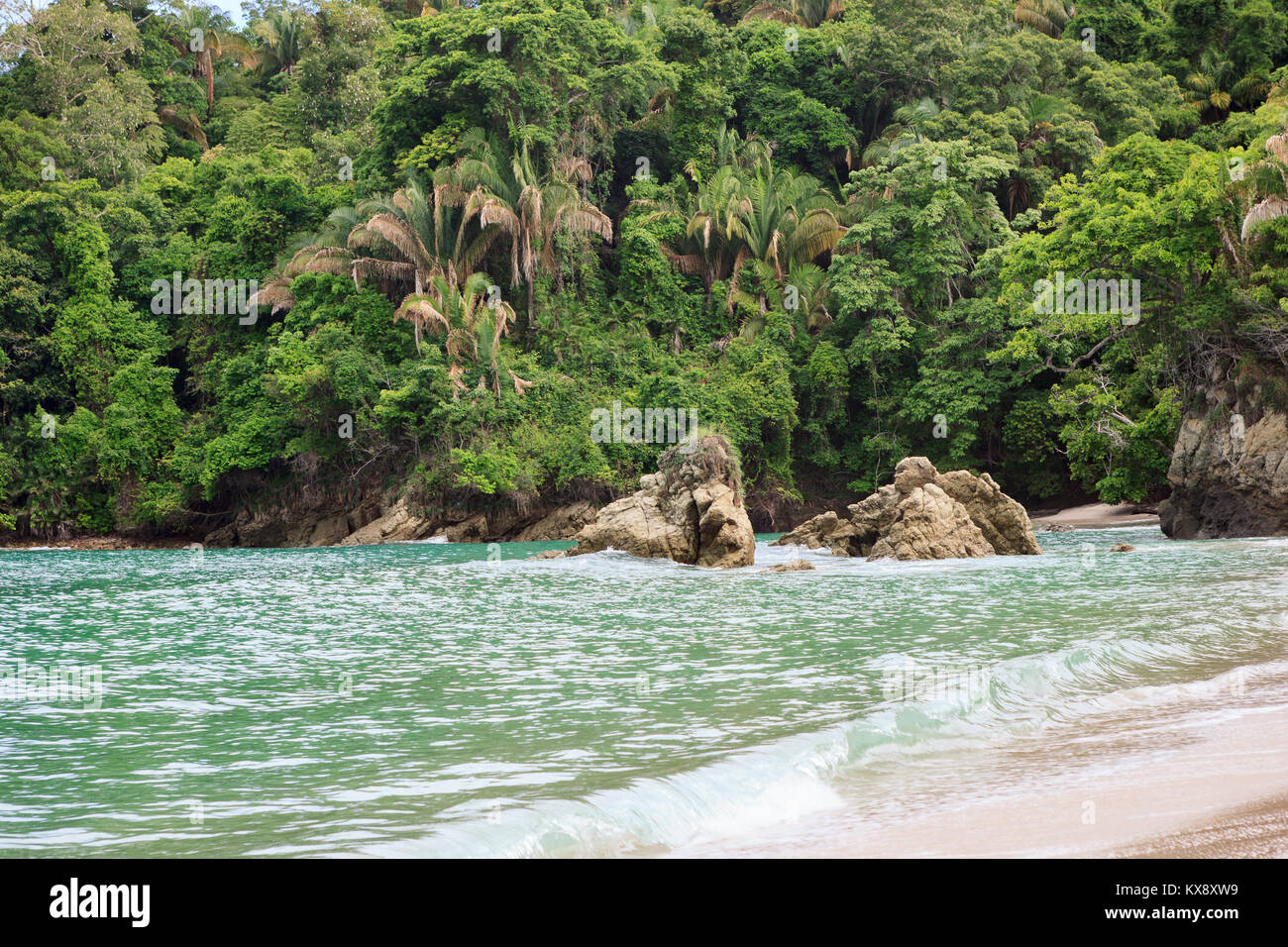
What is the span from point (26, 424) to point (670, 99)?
89.1ft

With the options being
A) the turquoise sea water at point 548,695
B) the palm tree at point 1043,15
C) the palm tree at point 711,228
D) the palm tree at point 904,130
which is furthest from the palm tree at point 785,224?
the turquoise sea water at point 548,695

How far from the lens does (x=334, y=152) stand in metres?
43.9

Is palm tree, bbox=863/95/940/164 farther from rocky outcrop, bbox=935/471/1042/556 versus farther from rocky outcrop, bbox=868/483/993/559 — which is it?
rocky outcrop, bbox=868/483/993/559

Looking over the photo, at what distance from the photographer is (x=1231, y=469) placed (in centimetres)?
2423

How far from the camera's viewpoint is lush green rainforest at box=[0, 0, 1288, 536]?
36.3 metres

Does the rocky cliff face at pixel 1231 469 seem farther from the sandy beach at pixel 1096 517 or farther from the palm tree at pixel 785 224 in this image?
the palm tree at pixel 785 224

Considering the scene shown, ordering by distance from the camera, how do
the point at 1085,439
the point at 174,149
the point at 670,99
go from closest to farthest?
the point at 1085,439 < the point at 670,99 < the point at 174,149

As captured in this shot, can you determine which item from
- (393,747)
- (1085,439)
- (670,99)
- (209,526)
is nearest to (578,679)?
(393,747)

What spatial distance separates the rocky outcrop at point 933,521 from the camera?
884 inches

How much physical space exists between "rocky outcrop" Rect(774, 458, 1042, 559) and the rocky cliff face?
4.83 metres

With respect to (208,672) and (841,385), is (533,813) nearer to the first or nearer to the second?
(208,672)

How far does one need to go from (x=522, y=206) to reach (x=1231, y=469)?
23.7 meters

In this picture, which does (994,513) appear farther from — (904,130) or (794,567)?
(904,130)

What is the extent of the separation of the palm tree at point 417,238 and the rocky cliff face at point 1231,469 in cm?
2325
